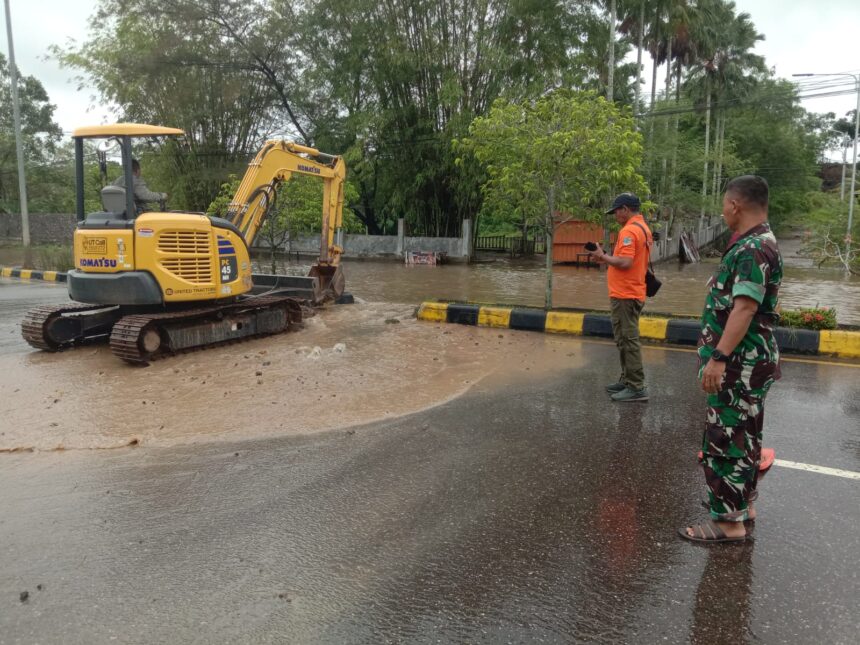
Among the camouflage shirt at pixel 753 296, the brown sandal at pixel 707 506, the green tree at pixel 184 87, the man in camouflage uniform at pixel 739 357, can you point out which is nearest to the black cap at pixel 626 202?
the man in camouflage uniform at pixel 739 357

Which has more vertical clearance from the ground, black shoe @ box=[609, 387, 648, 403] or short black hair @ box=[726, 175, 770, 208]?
short black hair @ box=[726, 175, 770, 208]

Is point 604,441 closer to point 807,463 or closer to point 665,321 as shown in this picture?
point 807,463

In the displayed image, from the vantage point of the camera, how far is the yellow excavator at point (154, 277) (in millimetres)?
7523

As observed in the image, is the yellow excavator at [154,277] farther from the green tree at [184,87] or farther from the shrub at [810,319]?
the green tree at [184,87]

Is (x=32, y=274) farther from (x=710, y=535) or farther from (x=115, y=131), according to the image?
(x=710, y=535)

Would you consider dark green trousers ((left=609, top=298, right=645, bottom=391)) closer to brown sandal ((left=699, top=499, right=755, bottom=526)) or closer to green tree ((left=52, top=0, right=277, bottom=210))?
brown sandal ((left=699, top=499, right=755, bottom=526))

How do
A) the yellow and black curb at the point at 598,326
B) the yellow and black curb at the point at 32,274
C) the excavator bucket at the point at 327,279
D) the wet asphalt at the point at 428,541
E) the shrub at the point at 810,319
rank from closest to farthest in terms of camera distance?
the wet asphalt at the point at 428,541
the yellow and black curb at the point at 598,326
the shrub at the point at 810,319
the excavator bucket at the point at 327,279
the yellow and black curb at the point at 32,274

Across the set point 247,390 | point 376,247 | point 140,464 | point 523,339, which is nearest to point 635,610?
point 140,464

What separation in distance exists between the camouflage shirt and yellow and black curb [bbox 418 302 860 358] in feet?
18.5

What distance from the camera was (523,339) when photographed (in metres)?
9.05

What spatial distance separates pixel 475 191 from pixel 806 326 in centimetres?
1797

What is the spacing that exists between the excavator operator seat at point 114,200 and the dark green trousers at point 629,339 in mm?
5722

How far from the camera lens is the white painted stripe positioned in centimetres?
417

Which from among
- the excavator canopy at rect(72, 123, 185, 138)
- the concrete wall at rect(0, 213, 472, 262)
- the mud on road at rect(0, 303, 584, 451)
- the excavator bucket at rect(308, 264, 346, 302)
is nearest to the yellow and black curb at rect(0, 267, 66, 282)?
the concrete wall at rect(0, 213, 472, 262)
